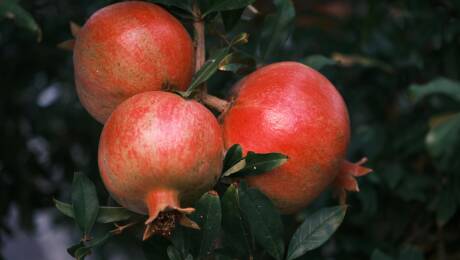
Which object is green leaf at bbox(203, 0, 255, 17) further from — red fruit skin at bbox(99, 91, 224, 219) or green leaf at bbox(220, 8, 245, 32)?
red fruit skin at bbox(99, 91, 224, 219)

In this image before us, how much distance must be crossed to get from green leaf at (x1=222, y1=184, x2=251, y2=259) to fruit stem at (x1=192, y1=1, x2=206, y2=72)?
0.81 ft

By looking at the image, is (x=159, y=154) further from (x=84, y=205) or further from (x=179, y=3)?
(x=179, y=3)

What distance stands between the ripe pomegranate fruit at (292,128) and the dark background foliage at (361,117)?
295 millimetres

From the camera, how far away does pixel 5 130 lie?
2.08 metres

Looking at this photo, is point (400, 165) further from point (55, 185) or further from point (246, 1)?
point (55, 185)

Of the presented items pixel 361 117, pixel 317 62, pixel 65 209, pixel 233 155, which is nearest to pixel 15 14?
pixel 65 209

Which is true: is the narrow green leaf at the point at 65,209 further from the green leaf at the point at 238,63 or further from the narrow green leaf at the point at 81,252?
the green leaf at the point at 238,63

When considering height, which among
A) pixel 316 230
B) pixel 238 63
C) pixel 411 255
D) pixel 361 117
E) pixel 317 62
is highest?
pixel 238 63

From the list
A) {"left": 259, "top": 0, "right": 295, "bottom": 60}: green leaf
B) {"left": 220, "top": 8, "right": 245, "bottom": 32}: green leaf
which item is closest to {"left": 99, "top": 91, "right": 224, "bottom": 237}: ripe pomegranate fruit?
{"left": 220, "top": 8, "right": 245, "bottom": 32}: green leaf

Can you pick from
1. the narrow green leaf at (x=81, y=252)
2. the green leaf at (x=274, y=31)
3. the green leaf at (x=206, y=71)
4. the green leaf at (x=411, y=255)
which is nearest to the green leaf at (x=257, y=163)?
Answer: the green leaf at (x=206, y=71)

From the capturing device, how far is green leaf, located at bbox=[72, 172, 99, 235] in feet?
3.20

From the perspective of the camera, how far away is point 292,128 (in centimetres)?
96

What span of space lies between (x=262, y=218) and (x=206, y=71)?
26 cm

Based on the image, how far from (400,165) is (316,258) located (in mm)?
429
